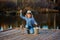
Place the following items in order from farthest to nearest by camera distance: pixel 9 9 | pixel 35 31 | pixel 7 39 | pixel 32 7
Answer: pixel 32 7
pixel 9 9
pixel 35 31
pixel 7 39

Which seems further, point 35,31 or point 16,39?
point 35,31

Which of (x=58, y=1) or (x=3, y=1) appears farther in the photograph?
(x=58, y=1)

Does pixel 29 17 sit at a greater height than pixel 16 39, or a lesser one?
greater

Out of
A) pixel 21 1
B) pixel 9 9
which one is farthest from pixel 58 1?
pixel 9 9

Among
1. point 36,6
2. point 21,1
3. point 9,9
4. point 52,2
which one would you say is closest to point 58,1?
point 52,2

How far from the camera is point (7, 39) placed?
6.73 m

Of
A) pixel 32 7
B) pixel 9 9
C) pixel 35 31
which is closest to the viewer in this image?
pixel 35 31

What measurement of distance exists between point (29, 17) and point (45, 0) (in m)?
35.3

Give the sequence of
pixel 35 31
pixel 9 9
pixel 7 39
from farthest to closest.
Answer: pixel 9 9 < pixel 35 31 < pixel 7 39

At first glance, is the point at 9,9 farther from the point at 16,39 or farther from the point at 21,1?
the point at 16,39

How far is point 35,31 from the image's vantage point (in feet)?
25.4

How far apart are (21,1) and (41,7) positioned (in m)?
3.94

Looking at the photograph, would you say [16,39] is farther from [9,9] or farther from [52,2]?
[52,2]

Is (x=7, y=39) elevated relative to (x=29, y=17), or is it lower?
lower
